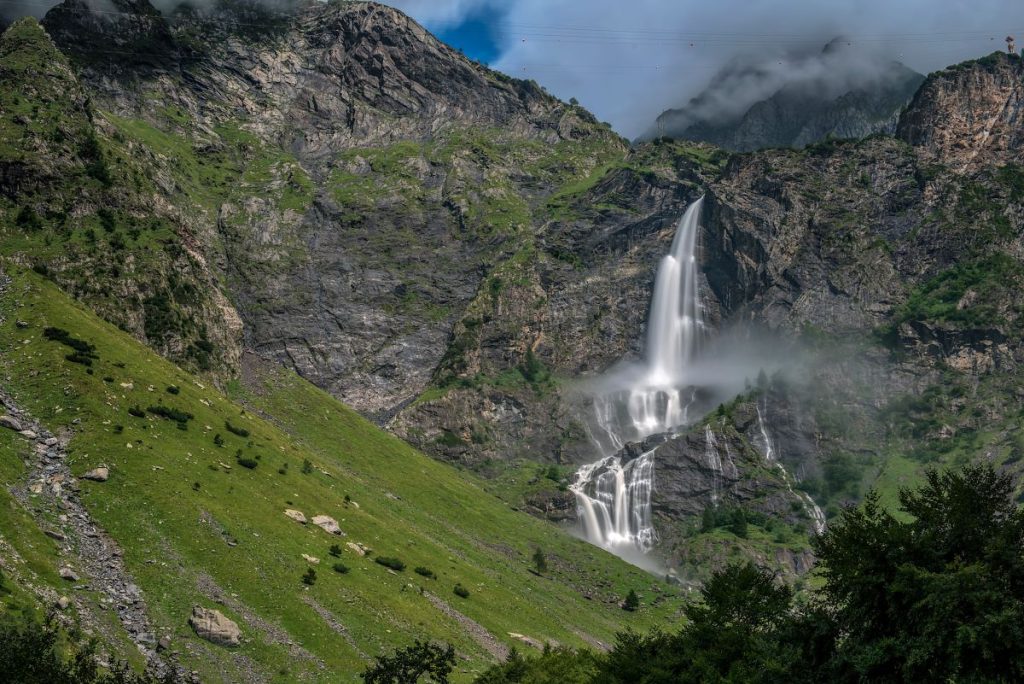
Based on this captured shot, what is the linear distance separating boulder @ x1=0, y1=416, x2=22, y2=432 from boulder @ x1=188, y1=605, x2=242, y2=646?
3026 centimetres

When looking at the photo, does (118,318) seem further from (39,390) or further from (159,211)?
(39,390)

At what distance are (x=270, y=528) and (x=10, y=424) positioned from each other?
28058mm

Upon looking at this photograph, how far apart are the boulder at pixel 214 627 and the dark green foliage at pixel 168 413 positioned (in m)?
41.2

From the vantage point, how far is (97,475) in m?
84.6

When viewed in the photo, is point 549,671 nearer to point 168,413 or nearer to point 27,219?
point 168,413

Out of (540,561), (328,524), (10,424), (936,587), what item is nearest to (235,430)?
(328,524)

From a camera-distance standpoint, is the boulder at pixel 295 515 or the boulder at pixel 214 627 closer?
the boulder at pixel 214 627

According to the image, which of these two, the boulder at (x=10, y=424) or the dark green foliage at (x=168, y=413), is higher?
the dark green foliage at (x=168, y=413)

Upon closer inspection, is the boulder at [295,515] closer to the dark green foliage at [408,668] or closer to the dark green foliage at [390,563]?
the dark green foliage at [390,563]

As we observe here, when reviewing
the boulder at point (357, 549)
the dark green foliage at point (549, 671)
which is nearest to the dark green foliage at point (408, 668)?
the dark green foliage at point (549, 671)

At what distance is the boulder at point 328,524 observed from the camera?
105562 millimetres

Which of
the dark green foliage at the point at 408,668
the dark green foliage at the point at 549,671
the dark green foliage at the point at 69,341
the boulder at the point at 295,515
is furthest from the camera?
the dark green foliage at the point at 69,341

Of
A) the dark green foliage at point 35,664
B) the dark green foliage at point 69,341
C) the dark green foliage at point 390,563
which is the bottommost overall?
the dark green foliage at point 35,664

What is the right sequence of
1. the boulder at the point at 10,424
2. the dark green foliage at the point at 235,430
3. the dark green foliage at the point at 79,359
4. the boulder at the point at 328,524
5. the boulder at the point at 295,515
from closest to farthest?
the boulder at the point at 10,424 → the boulder at the point at 295,515 → the boulder at the point at 328,524 → the dark green foliage at the point at 79,359 → the dark green foliage at the point at 235,430
